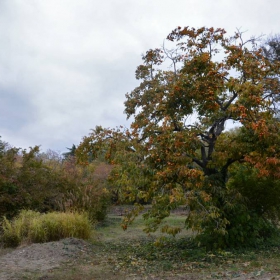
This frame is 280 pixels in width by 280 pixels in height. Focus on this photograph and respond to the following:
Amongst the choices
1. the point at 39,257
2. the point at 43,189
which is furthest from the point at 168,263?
the point at 43,189

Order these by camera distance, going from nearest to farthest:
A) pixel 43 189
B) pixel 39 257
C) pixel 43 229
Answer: pixel 39 257 < pixel 43 229 < pixel 43 189

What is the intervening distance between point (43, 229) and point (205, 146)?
503cm

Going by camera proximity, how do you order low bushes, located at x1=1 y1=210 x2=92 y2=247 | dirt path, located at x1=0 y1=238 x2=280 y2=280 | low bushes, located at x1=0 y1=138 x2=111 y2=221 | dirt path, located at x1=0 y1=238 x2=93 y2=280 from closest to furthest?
1. dirt path, located at x1=0 y1=238 x2=280 y2=280
2. dirt path, located at x1=0 y1=238 x2=93 y2=280
3. low bushes, located at x1=1 y1=210 x2=92 y2=247
4. low bushes, located at x1=0 y1=138 x2=111 y2=221

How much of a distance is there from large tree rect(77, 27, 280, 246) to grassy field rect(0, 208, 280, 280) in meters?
0.65

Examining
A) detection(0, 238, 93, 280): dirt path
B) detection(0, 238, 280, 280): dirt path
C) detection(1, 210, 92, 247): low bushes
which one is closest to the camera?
detection(0, 238, 280, 280): dirt path

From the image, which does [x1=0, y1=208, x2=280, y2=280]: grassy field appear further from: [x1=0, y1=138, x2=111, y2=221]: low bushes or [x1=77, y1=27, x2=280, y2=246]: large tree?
[x1=0, y1=138, x2=111, y2=221]: low bushes

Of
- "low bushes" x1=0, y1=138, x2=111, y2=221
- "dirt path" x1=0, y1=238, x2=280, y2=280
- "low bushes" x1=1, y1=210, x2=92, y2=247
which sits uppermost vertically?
"low bushes" x1=0, y1=138, x2=111, y2=221

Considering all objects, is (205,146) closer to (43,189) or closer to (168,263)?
(168,263)

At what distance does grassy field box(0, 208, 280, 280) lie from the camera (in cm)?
750

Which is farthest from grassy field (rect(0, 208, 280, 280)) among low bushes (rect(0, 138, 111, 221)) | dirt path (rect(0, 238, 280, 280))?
low bushes (rect(0, 138, 111, 221))

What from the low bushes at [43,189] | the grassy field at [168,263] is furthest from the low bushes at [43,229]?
the low bushes at [43,189]

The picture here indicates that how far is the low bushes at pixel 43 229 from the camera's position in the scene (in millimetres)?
10992

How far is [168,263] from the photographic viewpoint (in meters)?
8.69

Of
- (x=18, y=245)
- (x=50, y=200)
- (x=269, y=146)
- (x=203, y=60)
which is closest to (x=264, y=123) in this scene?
(x=269, y=146)
